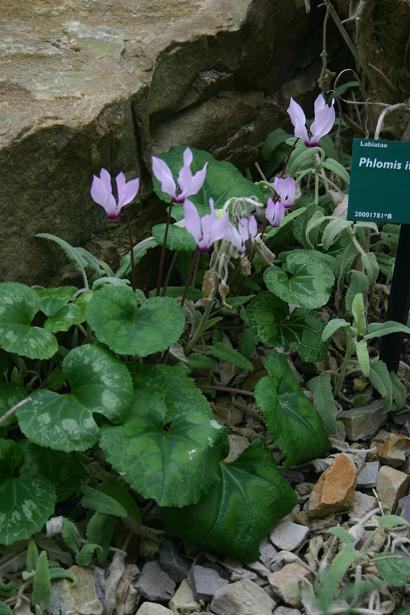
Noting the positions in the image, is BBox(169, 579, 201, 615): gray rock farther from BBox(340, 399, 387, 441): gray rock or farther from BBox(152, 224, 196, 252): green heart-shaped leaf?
BBox(152, 224, 196, 252): green heart-shaped leaf

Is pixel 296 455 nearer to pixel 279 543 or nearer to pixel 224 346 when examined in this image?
pixel 279 543

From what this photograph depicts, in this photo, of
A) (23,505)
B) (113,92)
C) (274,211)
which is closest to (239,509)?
(23,505)

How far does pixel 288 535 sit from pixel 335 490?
0.15m

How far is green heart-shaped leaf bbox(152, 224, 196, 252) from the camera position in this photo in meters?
2.31

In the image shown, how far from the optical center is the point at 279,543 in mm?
2035

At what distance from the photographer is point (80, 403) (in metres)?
1.91

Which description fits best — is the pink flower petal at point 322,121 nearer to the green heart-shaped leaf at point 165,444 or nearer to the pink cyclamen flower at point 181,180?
the pink cyclamen flower at point 181,180

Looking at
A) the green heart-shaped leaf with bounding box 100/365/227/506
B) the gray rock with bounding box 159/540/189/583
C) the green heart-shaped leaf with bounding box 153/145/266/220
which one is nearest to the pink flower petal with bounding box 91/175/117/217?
the green heart-shaped leaf with bounding box 100/365/227/506

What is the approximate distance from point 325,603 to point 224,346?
48.2 inches

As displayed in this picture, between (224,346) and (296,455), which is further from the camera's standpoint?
(224,346)

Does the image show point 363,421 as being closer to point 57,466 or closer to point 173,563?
point 173,563

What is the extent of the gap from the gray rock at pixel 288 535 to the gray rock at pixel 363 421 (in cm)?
38

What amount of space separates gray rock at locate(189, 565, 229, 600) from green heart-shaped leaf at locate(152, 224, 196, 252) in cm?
80

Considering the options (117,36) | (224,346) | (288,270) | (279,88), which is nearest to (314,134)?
(288,270)
